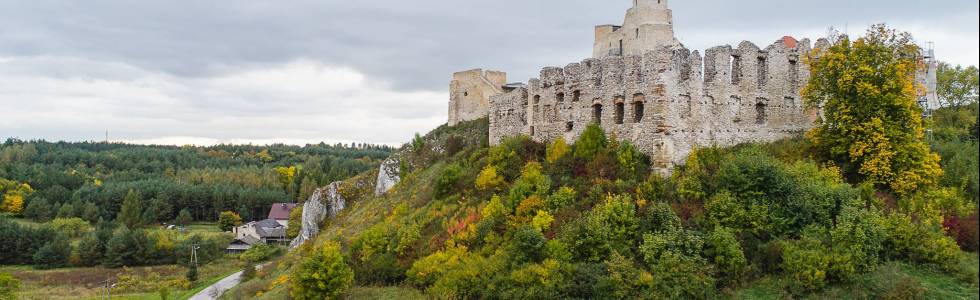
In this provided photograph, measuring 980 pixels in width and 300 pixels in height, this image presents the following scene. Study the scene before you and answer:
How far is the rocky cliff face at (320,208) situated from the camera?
5039cm

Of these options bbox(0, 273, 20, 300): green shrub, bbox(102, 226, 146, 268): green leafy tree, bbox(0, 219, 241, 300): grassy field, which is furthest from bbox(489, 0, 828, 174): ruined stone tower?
bbox(102, 226, 146, 268): green leafy tree

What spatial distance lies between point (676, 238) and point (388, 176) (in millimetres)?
28774

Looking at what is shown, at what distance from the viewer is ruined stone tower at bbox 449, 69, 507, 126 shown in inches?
1989


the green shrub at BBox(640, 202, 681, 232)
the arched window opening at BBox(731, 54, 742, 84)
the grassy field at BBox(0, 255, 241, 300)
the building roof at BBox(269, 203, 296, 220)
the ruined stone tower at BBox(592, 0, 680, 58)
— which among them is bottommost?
the grassy field at BBox(0, 255, 241, 300)

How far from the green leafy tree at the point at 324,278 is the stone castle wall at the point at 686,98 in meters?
12.7

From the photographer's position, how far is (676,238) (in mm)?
21500

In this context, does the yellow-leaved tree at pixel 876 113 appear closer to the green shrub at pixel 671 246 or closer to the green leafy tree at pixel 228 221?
the green shrub at pixel 671 246

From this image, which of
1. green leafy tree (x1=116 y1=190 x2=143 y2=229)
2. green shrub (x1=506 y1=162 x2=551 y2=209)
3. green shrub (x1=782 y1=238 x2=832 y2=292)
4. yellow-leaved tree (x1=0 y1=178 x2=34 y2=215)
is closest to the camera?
green shrub (x1=782 y1=238 x2=832 y2=292)

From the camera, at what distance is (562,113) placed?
1291 inches

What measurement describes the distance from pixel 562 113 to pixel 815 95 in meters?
11.5

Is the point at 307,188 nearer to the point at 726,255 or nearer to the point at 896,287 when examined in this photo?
the point at 726,255

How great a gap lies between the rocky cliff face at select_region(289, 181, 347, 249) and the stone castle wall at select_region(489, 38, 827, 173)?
2457cm

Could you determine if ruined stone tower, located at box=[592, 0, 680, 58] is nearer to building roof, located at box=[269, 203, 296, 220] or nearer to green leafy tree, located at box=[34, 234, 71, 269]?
green leafy tree, located at box=[34, 234, 71, 269]

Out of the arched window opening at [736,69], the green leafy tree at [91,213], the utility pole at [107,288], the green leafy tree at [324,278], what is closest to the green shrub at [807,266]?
the arched window opening at [736,69]
